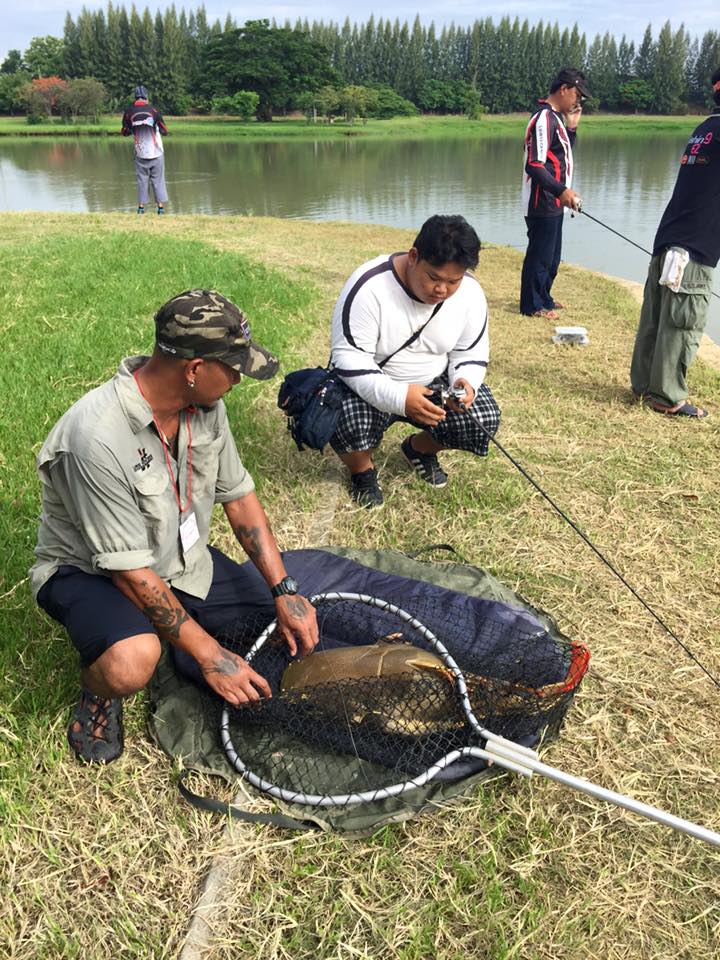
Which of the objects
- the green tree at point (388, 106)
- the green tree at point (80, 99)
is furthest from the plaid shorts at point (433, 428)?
the green tree at point (388, 106)

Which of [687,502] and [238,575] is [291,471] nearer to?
[238,575]

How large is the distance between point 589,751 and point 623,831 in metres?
0.28

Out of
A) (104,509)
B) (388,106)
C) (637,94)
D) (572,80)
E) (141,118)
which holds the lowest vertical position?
(104,509)

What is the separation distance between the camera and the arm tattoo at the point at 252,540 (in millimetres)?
2400

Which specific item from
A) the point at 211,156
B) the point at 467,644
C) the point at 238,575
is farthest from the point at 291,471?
the point at 211,156

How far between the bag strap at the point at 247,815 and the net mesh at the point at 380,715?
10 cm

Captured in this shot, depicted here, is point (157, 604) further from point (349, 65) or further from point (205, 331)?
point (349, 65)

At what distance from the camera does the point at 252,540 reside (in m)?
2.41

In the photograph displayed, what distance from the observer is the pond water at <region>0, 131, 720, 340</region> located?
44.5 ft

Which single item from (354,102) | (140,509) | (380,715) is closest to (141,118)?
(140,509)

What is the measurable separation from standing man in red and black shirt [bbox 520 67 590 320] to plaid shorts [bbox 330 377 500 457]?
314 cm

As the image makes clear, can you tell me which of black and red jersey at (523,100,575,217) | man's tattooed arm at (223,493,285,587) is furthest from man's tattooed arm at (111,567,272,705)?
black and red jersey at (523,100,575,217)

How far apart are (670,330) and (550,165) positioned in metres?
2.69

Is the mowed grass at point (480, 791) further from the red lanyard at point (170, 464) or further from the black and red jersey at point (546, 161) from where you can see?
the black and red jersey at point (546, 161)
